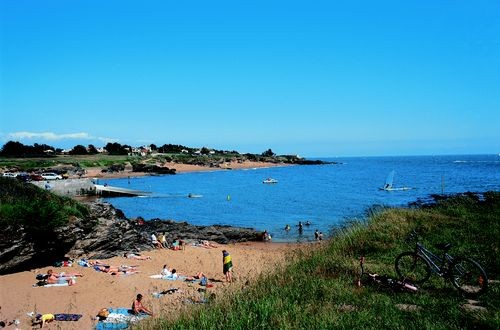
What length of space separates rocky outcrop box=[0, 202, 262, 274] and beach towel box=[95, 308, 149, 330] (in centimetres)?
588

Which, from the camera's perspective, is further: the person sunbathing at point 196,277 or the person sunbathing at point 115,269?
the person sunbathing at point 115,269

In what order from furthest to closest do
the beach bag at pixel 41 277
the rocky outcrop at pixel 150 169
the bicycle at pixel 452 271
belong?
the rocky outcrop at pixel 150 169, the beach bag at pixel 41 277, the bicycle at pixel 452 271

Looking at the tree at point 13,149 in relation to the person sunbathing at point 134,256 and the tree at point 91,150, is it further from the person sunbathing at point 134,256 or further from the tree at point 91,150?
the person sunbathing at point 134,256

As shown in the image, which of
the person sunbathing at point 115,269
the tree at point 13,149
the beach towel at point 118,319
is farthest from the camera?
the tree at point 13,149

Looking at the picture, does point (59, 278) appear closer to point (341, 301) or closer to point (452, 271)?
point (341, 301)

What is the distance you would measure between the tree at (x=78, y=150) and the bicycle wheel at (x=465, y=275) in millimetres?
159466

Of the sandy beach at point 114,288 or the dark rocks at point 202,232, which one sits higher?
the sandy beach at point 114,288

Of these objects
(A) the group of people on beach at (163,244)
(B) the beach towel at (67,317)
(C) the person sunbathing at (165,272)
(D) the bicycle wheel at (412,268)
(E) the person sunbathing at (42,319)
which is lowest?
(A) the group of people on beach at (163,244)

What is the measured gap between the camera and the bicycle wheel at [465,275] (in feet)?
30.8

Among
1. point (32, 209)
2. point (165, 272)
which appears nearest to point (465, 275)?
point (165, 272)

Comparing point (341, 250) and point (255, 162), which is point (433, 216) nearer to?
point (341, 250)

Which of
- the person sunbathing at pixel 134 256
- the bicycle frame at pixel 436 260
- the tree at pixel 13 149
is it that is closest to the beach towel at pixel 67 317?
the person sunbathing at pixel 134 256

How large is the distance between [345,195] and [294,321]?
54320 mm

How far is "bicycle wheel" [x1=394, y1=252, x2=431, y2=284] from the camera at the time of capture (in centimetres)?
1048
